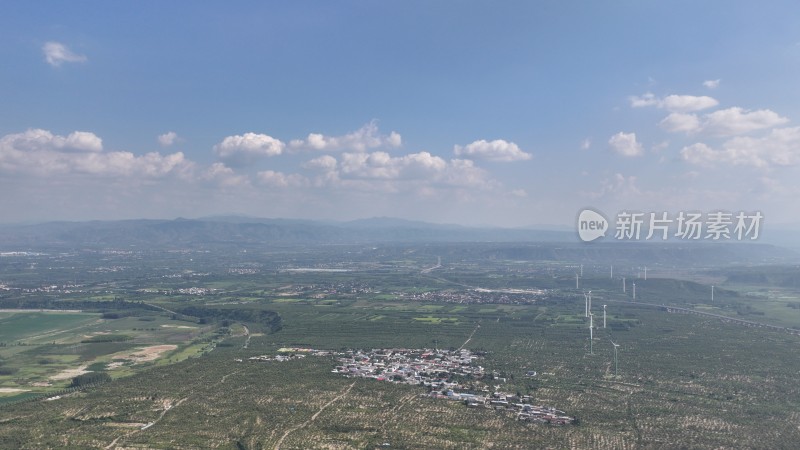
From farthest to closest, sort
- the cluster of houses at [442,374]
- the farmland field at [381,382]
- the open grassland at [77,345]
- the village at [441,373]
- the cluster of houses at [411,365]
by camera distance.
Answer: the open grassland at [77,345]
the cluster of houses at [411,365]
the village at [441,373]
the cluster of houses at [442,374]
the farmland field at [381,382]

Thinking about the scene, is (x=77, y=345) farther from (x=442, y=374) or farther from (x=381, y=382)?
(x=442, y=374)

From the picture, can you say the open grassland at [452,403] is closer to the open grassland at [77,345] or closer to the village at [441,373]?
the village at [441,373]

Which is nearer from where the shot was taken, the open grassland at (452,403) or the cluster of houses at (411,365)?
the open grassland at (452,403)

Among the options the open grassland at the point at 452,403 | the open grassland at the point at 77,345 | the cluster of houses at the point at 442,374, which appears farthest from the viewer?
the open grassland at the point at 77,345

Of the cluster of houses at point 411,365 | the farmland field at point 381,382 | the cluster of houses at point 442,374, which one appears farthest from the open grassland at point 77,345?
the cluster of houses at point 442,374

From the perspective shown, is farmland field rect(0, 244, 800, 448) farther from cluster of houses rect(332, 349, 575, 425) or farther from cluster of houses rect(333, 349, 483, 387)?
cluster of houses rect(333, 349, 483, 387)

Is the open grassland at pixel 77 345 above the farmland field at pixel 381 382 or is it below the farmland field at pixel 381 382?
below

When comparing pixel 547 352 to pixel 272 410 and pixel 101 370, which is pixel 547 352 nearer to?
pixel 272 410

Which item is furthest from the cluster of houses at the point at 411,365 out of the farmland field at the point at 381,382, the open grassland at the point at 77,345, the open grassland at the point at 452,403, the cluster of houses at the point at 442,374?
the open grassland at the point at 77,345
